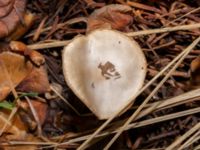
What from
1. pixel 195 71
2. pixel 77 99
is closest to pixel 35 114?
pixel 77 99

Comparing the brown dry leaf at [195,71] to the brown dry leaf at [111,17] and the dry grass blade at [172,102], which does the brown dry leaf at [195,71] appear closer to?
the dry grass blade at [172,102]

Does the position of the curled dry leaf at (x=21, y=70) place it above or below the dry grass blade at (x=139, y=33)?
below

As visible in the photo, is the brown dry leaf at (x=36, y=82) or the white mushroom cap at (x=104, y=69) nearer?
the white mushroom cap at (x=104, y=69)

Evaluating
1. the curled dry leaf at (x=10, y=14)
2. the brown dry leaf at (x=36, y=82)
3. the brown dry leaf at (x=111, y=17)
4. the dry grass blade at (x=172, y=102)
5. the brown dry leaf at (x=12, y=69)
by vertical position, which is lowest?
the dry grass blade at (x=172, y=102)

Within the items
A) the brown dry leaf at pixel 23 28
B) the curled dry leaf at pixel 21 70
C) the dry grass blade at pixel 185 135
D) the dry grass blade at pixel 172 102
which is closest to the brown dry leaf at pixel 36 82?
the curled dry leaf at pixel 21 70

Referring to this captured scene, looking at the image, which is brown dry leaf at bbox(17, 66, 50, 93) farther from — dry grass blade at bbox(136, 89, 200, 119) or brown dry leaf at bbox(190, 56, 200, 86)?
brown dry leaf at bbox(190, 56, 200, 86)

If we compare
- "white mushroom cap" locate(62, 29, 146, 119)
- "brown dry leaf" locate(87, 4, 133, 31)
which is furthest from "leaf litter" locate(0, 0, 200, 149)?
"white mushroom cap" locate(62, 29, 146, 119)
